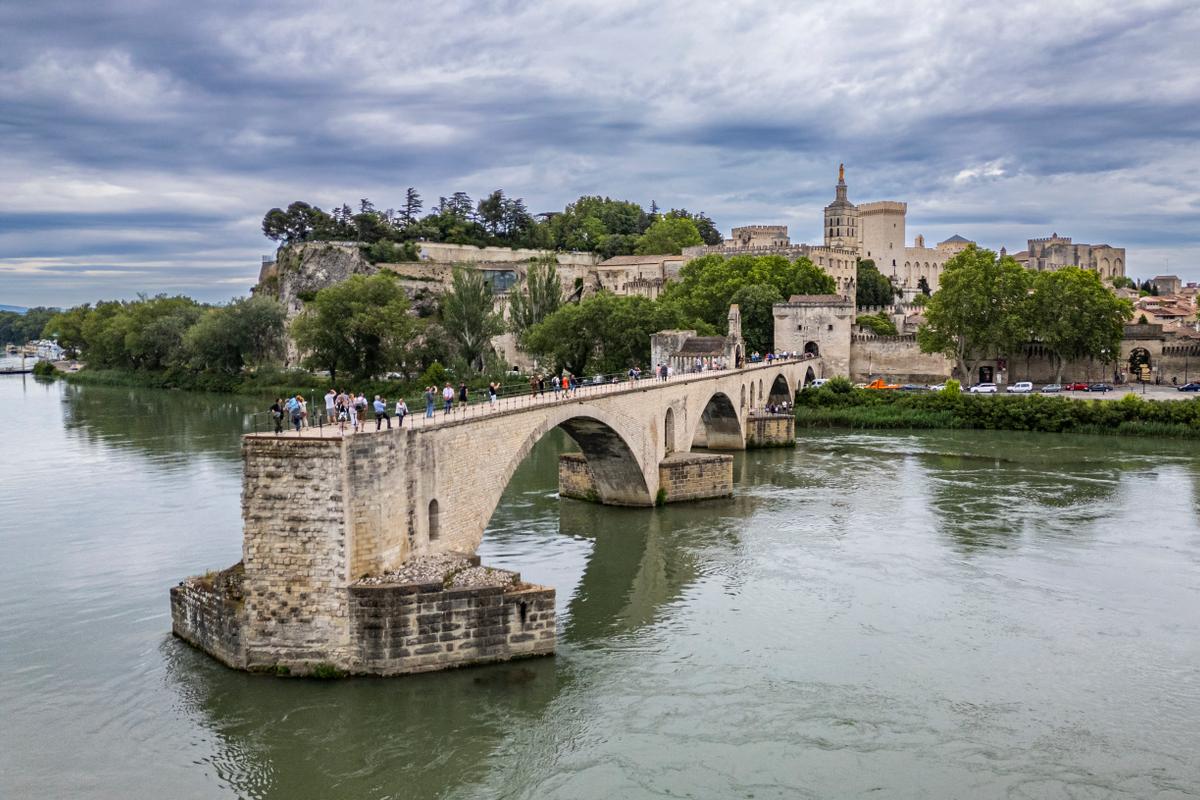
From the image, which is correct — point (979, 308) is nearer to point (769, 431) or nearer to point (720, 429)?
point (769, 431)

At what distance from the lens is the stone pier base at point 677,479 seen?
25.6 m

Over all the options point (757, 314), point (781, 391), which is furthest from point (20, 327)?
point (781, 391)

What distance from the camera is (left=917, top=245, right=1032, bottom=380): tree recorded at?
50.1 meters

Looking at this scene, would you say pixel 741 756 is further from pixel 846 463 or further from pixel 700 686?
pixel 846 463

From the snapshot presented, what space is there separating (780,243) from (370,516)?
2736 inches

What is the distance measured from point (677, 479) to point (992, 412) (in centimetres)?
2234

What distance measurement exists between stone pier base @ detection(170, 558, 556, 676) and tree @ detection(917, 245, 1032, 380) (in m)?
41.6

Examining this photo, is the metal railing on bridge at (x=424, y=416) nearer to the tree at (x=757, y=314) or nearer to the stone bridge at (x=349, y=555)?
the stone bridge at (x=349, y=555)

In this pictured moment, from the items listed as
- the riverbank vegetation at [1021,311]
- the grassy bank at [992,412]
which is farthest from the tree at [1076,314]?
the grassy bank at [992,412]

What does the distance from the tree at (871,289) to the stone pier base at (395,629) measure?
67067mm

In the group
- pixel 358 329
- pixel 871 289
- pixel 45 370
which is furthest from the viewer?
pixel 45 370

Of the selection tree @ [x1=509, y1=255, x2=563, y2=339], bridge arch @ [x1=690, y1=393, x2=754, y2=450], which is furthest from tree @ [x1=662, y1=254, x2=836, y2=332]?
bridge arch @ [x1=690, y1=393, x2=754, y2=450]

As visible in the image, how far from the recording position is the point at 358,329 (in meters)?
50.7

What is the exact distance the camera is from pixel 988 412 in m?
42.9
